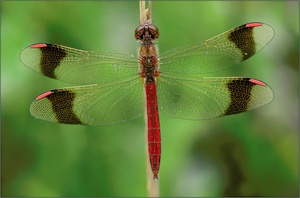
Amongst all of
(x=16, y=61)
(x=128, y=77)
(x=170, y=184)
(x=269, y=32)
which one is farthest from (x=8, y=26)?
(x=269, y=32)

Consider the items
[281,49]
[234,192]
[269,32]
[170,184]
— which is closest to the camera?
[269,32]

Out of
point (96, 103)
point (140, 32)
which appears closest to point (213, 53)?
point (140, 32)

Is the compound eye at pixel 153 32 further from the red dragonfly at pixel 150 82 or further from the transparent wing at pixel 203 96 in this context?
the transparent wing at pixel 203 96

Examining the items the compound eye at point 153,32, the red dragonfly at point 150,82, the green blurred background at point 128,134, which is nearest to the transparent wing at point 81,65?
the red dragonfly at point 150,82

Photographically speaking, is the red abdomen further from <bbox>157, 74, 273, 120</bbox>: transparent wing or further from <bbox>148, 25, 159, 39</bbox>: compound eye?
<bbox>148, 25, 159, 39</bbox>: compound eye

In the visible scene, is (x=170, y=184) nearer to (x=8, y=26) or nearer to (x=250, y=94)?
(x=250, y=94)

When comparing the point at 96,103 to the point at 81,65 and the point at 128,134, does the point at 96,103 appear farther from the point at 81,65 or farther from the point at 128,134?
the point at 128,134
